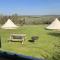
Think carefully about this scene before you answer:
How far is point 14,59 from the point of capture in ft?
31.0

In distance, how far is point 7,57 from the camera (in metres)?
9.75

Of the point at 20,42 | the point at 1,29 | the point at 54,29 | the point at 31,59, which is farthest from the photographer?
the point at 1,29

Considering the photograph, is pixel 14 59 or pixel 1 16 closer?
pixel 14 59

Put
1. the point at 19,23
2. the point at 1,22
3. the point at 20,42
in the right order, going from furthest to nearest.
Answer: the point at 19,23
the point at 1,22
the point at 20,42

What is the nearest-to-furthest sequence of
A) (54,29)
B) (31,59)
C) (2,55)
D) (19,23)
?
(31,59) → (2,55) → (54,29) → (19,23)

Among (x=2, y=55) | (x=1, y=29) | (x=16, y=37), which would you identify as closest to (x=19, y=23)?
(x=1, y=29)

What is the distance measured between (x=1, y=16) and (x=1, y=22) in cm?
192

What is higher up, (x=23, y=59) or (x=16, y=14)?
(x=16, y=14)

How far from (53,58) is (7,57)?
2700 millimetres

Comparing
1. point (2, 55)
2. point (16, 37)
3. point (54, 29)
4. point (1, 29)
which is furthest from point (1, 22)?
point (2, 55)

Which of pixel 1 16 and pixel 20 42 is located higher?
pixel 1 16

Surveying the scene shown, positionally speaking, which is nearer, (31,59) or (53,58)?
(31,59)

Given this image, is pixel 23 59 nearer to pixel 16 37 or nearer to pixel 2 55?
pixel 2 55

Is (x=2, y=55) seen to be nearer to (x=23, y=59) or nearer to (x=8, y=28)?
(x=23, y=59)
